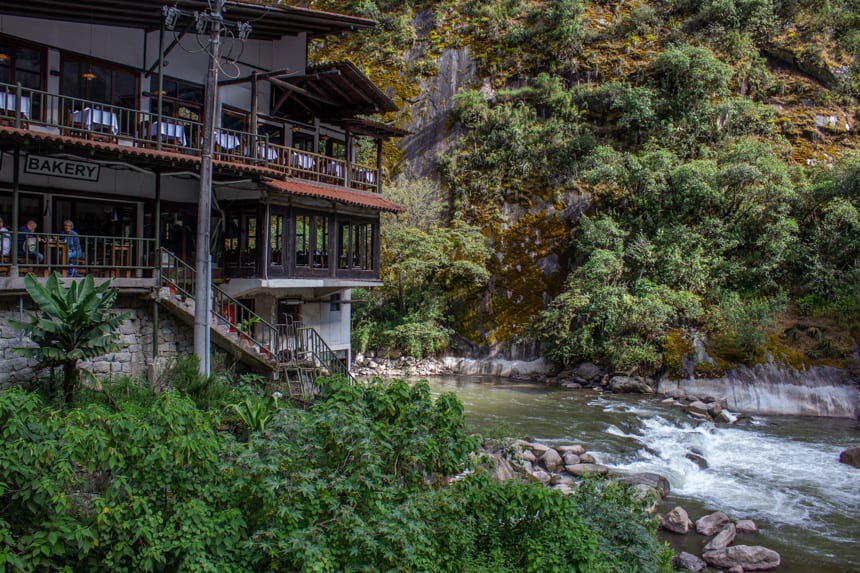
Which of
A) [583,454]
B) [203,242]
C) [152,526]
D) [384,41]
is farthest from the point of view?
[384,41]

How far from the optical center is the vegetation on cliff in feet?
93.8

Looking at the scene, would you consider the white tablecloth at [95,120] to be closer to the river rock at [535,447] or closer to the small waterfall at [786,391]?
the river rock at [535,447]

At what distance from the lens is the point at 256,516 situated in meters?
7.95

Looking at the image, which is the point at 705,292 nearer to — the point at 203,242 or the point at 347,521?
the point at 203,242

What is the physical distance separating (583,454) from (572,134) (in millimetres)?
24647

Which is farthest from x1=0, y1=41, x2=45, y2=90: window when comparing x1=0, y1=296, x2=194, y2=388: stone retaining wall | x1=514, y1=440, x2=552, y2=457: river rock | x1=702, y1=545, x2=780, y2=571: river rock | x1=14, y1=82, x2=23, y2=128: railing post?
x1=702, y1=545, x2=780, y2=571: river rock

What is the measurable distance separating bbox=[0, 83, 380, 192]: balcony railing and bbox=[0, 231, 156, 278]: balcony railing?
101 inches

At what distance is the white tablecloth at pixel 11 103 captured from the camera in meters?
14.2

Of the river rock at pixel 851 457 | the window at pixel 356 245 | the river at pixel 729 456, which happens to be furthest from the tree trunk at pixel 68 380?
the river rock at pixel 851 457

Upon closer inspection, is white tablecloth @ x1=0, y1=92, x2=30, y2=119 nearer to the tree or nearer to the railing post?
the railing post

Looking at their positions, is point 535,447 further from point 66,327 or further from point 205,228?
point 66,327

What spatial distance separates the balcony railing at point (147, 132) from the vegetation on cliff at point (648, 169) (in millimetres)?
14035

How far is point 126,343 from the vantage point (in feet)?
48.6

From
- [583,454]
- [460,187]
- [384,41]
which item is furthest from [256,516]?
[384,41]
